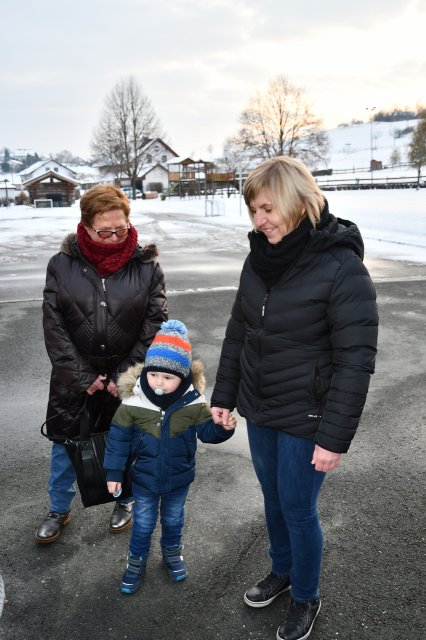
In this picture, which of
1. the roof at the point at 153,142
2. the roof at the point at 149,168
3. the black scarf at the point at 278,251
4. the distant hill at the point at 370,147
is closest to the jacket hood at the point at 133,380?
the black scarf at the point at 278,251

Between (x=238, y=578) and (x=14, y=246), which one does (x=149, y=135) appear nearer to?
(x=14, y=246)

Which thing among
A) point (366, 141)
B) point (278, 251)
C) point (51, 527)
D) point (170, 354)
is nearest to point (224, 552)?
point (51, 527)

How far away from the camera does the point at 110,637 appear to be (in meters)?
2.44

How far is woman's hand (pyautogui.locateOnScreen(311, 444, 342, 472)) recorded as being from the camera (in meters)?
2.14

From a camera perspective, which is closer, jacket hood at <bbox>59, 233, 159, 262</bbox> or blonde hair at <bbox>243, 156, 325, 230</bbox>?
blonde hair at <bbox>243, 156, 325, 230</bbox>

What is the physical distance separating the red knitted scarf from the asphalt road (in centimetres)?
166

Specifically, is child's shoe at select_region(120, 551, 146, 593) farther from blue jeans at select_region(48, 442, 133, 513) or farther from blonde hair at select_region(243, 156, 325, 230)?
blonde hair at select_region(243, 156, 325, 230)

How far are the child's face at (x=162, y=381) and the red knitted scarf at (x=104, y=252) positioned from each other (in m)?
0.74

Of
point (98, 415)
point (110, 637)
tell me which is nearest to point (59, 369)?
point (98, 415)

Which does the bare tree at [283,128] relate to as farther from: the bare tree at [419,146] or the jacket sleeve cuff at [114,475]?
the jacket sleeve cuff at [114,475]

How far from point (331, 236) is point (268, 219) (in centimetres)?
27

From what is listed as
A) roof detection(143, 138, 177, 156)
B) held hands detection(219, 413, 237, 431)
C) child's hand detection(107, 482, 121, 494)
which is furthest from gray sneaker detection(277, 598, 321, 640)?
roof detection(143, 138, 177, 156)

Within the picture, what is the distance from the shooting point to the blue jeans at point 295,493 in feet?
7.53

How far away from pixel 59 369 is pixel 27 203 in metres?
67.7
